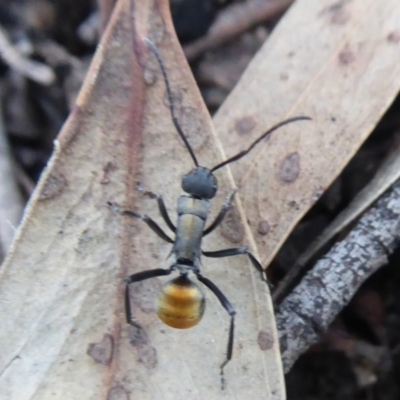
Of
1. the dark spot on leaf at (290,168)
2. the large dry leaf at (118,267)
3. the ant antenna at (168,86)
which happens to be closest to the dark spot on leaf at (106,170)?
the large dry leaf at (118,267)

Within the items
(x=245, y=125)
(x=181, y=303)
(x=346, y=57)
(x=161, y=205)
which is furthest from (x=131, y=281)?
(x=346, y=57)

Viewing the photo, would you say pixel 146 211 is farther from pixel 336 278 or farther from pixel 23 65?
pixel 23 65

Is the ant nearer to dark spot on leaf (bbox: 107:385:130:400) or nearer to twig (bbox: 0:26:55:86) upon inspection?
dark spot on leaf (bbox: 107:385:130:400)

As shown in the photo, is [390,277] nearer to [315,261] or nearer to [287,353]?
[315,261]

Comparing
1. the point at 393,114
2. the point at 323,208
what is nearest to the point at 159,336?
the point at 323,208

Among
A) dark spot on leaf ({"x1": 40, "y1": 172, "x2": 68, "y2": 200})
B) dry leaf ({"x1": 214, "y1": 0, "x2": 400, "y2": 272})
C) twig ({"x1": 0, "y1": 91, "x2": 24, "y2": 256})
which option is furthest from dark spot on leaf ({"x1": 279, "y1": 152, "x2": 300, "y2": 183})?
twig ({"x1": 0, "y1": 91, "x2": 24, "y2": 256})

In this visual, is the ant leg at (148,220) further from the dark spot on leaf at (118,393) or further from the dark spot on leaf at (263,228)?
the dark spot on leaf at (118,393)

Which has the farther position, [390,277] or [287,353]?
[390,277]
